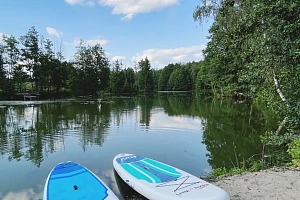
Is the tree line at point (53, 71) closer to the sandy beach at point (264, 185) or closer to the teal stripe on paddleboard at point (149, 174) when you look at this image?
the teal stripe on paddleboard at point (149, 174)

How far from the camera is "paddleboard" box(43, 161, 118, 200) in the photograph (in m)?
3.57

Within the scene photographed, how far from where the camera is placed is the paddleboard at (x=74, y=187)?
357 cm

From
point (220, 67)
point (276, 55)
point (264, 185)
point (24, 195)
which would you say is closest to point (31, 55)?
point (220, 67)

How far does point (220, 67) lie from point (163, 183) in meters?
23.6

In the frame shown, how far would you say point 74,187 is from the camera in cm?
387

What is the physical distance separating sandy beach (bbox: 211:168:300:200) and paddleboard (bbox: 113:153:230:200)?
1.87ft

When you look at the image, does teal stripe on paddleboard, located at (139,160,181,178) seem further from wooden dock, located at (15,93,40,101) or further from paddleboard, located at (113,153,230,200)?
wooden dock, located at (15,93,40,101)

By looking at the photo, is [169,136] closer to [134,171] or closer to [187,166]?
[187,166]

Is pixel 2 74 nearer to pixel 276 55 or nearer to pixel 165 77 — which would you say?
pixel 276 55

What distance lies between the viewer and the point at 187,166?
20.5 feet

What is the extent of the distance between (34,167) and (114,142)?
10.4 ft

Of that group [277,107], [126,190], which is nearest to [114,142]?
[126,190]

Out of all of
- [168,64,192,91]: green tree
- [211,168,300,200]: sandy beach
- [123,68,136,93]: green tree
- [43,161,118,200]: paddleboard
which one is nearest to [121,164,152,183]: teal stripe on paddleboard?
[43,161,118,200]: paddleboard

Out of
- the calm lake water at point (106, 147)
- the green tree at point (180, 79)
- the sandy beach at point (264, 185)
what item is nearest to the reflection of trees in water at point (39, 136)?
the calm lake water at point (106, 147)
